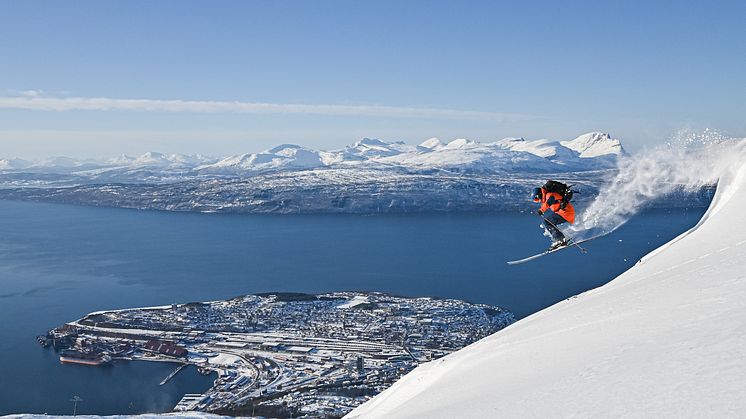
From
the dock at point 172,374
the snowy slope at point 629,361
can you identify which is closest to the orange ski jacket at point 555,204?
the snowy slope at point 629,361

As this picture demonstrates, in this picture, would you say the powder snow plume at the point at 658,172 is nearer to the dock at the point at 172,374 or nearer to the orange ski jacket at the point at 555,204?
the orange ski jacket at the point at 555,204

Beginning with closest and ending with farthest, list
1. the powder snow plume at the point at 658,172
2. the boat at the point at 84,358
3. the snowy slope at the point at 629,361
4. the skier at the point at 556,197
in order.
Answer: the snowy slope at the point at 629,361, the skier at the point at 556,197, the powder snow plume at the point at 658,172, the boat at the point at 84,358

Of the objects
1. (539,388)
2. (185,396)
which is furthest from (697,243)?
(185,396)

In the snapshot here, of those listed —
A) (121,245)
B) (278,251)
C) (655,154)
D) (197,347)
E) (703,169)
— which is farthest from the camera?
(121,245)

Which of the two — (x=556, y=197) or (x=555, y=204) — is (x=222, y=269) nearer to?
(x=555, y=204)

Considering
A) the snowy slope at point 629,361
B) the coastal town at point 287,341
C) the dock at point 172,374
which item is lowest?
the dock at point 172,374

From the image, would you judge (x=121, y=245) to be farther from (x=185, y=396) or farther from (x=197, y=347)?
(x=185, y=396)
